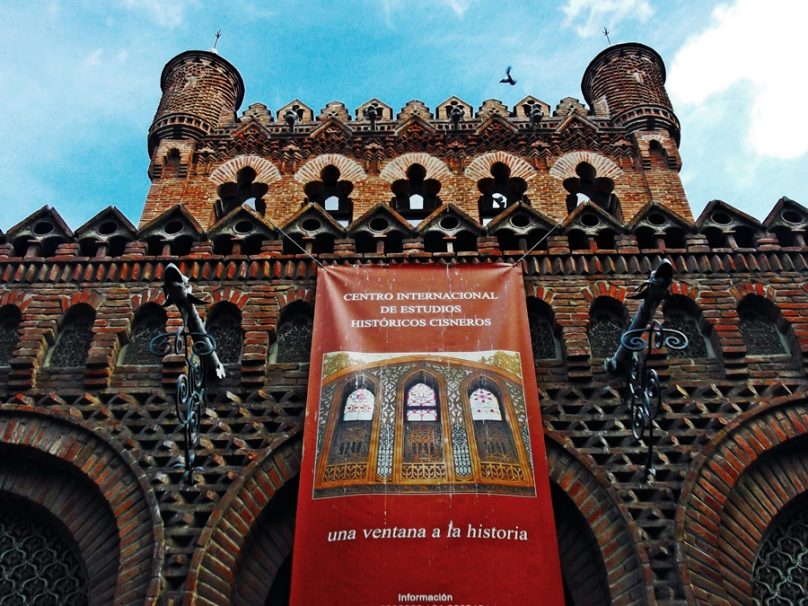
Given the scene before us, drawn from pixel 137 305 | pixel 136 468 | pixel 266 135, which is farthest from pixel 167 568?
pixel 266 135

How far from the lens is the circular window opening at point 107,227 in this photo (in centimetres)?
855

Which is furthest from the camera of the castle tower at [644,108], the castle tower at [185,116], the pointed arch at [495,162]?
the pointed arch at [495,162]

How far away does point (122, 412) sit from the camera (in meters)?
7.07

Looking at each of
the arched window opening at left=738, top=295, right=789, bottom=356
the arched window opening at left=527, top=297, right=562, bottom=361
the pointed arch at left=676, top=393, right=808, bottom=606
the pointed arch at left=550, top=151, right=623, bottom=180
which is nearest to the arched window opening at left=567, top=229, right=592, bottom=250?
the arched window opening at left=527, top=297, right=562, bottom=361

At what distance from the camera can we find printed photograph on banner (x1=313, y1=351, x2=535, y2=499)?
6.20 m

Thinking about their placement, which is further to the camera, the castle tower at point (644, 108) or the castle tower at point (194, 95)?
the castle tower at point (194, 95)

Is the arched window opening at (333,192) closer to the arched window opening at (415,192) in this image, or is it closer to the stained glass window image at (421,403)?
the arched window opening at (415,192)

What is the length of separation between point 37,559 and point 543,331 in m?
5.28

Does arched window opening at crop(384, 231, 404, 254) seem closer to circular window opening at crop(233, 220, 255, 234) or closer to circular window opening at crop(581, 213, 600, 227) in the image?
circular window opening at crop(233, 220, 255, 234)

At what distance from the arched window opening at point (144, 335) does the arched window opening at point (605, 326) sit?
177 inches

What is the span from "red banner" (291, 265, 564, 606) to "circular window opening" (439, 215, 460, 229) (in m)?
0.99

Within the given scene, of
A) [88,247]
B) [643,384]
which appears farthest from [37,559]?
[643,384]

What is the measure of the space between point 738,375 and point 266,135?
8.01 metres

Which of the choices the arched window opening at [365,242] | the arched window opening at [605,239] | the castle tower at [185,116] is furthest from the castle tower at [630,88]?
the castle tower at [185,116]
